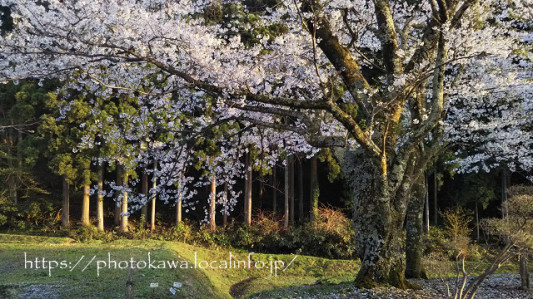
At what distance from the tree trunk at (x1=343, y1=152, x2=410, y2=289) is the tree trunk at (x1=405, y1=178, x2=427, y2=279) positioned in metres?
1.95

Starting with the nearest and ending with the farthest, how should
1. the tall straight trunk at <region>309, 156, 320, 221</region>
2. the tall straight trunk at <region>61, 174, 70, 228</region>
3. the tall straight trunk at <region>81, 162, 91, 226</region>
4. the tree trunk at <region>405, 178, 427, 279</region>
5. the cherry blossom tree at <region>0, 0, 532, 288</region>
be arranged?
1. the cherry blossom tree at <region>0, 0, 532, 288</region>
2. the tree trunk at <region>405, 178, 427, 279</region>
3. the tall straight trunk at <region>81, 162, 91, 226</region>
4. the tall straight trunk at <region>61, 174, 70, 228</region>
5. the tall straight trunk at <region>309, 156, 320, 221</region>

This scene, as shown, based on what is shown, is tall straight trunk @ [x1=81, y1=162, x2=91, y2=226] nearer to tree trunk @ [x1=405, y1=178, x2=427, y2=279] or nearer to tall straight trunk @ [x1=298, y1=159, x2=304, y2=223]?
tall straight trunk @ [x1=298, y1=159, x2=304, y2=223]

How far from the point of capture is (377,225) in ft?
16.3

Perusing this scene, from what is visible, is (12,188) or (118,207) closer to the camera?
(12,188)

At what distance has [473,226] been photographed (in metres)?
14.3

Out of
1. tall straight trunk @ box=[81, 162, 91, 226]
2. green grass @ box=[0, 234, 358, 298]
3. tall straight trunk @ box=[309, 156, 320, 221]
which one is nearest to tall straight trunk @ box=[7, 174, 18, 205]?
tall straight trunk @ box=[81, 162, 91, 226]

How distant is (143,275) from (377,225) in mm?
3392

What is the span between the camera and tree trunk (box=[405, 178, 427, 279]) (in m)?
6.93

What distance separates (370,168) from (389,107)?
2.98 feet

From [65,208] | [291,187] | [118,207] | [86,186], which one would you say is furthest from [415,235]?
[65,208]

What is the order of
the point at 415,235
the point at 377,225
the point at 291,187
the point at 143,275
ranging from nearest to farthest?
the point at 377,225 → the point at 143,275 → the point at 415,235 → the point at 291,187

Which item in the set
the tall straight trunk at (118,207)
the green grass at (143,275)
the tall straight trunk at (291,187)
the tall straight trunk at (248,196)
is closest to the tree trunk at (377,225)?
the green grass at (143,275)

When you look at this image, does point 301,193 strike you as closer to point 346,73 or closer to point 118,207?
point 118,207

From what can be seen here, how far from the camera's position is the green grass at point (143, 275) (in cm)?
517
